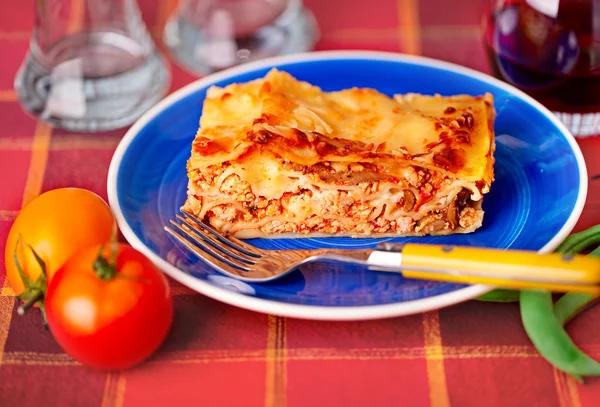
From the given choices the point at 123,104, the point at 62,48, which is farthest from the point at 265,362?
the point at 62,48

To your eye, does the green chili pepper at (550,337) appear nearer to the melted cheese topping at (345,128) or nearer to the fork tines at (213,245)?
the melted cheese topping at (345,128)

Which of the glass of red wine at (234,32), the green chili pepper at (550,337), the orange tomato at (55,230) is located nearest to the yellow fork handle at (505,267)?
the green chili pepper at (550,337)

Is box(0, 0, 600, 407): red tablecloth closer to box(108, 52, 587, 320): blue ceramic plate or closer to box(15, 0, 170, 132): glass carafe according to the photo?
box(108, 52, 587, 320): blue ceramic plate

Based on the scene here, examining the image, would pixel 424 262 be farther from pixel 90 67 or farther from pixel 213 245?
pixel 90 67

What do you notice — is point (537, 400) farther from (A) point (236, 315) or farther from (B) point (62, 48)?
(B) point (62, 48)

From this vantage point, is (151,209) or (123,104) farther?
(123,104)

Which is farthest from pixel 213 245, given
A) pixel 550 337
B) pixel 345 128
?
pixel 550 337
